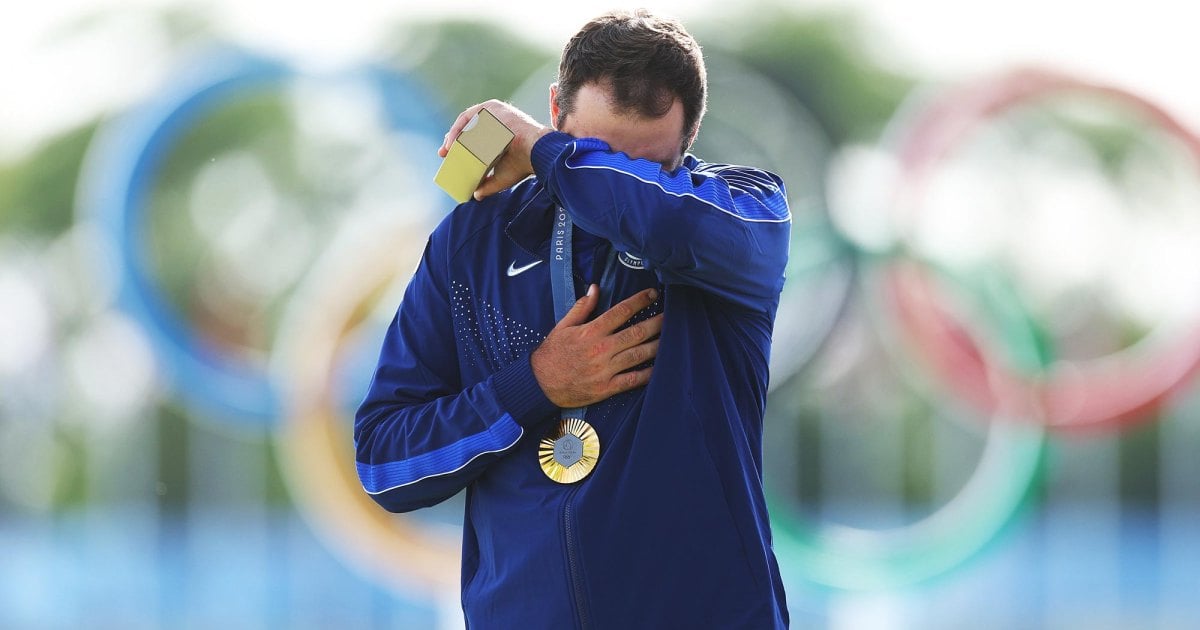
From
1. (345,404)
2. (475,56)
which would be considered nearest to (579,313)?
(345,404)

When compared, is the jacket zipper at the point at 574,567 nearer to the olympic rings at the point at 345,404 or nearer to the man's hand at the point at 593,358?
the man's hand at the point at 593,358

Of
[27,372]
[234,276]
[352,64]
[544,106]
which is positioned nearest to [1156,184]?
[544,106]

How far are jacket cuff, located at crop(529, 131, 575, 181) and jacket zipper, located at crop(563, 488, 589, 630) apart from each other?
20.5 inches

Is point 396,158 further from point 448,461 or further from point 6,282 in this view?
point 448,461

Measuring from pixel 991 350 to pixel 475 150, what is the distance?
558 cm

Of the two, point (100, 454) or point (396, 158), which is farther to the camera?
point (100, 454)

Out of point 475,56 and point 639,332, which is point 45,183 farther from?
point 639,332

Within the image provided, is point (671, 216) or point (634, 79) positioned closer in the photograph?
point (671, 216)

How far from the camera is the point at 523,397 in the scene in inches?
87.3

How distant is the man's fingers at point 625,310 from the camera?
7.31ft

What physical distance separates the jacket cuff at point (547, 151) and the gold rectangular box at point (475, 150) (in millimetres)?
77

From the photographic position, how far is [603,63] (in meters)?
2.30

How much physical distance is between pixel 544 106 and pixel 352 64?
1.30 metres

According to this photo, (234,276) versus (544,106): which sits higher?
(544,106)
